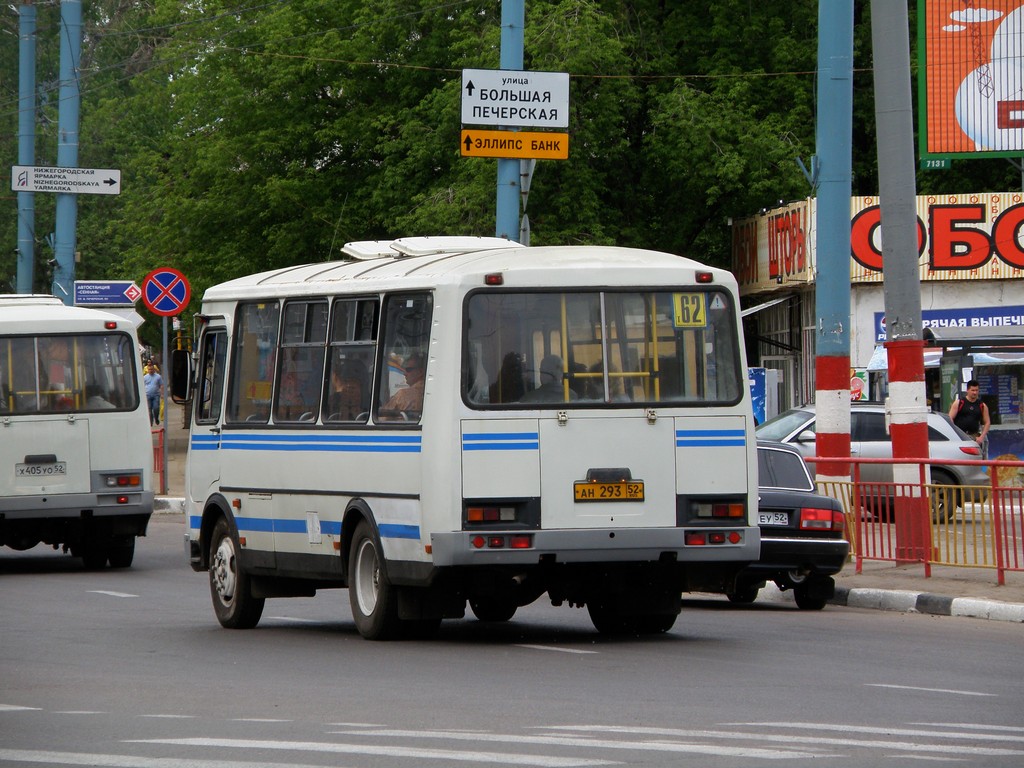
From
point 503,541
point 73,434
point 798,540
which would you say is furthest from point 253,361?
point 73,434

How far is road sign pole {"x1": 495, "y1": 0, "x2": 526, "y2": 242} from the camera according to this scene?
20.7 metres

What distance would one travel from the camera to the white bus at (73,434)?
20.7 metres

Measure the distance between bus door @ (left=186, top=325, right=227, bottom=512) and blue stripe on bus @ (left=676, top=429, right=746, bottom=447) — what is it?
4.01 m

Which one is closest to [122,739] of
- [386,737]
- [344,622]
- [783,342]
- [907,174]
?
[386,737]

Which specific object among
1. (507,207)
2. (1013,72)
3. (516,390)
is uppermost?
(1013,72)

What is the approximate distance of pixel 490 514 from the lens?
1241cm

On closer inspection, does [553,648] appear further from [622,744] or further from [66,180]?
[66,180]

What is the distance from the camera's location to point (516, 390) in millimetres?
12617

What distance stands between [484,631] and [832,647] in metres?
2.50

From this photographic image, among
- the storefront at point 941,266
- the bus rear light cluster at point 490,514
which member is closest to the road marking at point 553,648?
the bus rear light cluster at point 490,514

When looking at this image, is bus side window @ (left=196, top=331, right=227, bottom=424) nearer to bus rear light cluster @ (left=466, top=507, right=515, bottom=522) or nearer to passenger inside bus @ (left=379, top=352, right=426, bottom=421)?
passenger inside bus @ (left=379, top=352, right=426, bottom=421)

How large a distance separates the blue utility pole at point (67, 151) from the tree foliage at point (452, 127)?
25.0 feet

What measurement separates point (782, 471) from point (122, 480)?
7.81 meters

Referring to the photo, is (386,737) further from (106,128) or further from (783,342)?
(106,128)
